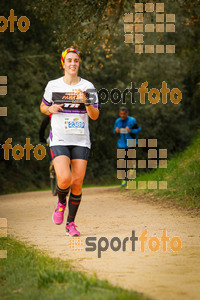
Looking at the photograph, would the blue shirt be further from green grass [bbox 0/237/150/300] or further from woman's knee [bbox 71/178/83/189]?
green grass [bbox 0/237/150/300]

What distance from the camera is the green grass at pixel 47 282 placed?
13.8 feet

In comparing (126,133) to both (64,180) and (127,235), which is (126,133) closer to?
(127,235)

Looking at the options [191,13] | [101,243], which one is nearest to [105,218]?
[101,243]

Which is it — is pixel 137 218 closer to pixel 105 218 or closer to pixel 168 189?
pixel 105 218

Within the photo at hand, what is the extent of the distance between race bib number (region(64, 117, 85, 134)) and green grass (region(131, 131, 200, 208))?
4118 mm

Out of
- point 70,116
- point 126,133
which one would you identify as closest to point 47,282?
point 70,116

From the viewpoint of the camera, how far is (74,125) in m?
7.11

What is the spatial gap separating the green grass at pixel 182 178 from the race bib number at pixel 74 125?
4118 millimetres

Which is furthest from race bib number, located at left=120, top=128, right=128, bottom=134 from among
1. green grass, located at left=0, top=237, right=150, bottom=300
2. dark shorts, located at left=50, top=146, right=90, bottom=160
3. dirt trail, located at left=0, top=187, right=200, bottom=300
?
green grass, located at left=0, top=237, right=150, bottom=300

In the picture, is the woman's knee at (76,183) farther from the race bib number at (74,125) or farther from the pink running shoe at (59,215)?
the race bib number at (74,125)

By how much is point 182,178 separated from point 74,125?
5.82 meters

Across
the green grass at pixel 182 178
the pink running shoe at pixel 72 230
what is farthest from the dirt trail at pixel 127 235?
the green grass at pixel 182 178

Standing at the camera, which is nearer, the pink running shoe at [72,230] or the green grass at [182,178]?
the pink running shoe at [72,230]

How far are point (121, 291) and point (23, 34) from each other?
19580 mm
